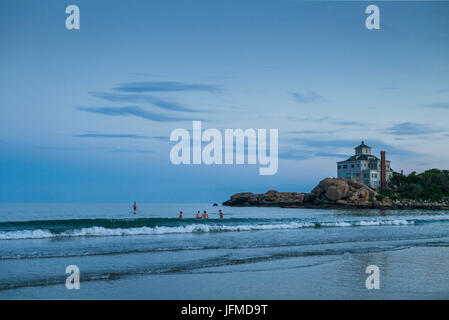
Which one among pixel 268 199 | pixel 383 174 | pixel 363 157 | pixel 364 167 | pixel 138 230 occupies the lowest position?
pixel 268 199

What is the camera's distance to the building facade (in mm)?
99375

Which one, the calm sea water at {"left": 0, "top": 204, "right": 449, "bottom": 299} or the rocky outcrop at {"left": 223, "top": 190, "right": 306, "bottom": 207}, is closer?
the calm sea water at {"left": 0, "top": 204, "right": 449, "bottom": 299}

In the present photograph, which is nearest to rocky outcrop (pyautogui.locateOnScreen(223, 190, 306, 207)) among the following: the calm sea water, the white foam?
the white foam

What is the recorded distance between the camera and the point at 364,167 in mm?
100062

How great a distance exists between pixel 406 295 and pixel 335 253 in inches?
290

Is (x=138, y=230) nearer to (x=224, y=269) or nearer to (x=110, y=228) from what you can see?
(x=110, y=228)

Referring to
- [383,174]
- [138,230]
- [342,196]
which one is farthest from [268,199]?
[138,230]

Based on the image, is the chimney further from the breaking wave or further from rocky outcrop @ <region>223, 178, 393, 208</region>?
the breaking wave

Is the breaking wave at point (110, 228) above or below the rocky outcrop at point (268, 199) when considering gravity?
above

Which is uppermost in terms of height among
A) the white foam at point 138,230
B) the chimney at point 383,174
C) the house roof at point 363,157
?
the house roof at point 363,157

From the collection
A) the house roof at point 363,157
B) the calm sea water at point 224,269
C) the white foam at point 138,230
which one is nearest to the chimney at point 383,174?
the house roof at point 363,157

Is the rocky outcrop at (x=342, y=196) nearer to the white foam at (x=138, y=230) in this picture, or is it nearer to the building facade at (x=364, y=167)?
the building facade at (x=364, y=167)

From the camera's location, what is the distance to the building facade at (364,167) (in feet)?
326

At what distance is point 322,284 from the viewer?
1062 centimetres
